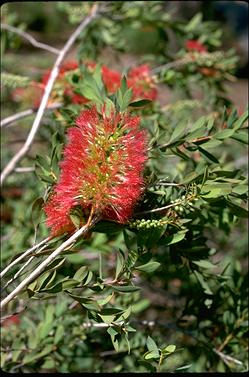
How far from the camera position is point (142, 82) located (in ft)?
6.36

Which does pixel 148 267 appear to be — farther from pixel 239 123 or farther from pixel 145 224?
pixel 239 123

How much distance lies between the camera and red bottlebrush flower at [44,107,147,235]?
1.04 metres

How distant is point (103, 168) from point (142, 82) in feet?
3.14

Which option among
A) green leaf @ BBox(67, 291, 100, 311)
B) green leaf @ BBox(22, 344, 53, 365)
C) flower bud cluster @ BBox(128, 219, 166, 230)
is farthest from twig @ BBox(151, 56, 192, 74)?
green leaf @ BBox(67, 291, 100, 311)

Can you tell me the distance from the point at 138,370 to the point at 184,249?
15.8 inches

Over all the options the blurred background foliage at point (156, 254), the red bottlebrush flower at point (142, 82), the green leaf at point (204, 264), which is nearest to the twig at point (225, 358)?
the blurred background foliage at point (156, 254)

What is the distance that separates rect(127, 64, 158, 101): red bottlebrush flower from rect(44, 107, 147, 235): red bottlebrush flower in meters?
0.77

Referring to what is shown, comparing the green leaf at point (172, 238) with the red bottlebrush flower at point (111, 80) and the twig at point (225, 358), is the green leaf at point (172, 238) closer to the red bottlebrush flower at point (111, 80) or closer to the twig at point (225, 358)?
the twig at point (225, 358)

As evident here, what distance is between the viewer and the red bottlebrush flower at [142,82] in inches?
74.4

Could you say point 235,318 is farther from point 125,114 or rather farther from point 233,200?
point 125,114

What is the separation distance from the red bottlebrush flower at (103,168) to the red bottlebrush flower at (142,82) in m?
0.77

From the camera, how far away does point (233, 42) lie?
26.0 feet

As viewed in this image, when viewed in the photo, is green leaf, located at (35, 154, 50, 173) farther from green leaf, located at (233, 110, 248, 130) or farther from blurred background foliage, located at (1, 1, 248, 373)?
green leaf, located at (233, 110, 248, 130)

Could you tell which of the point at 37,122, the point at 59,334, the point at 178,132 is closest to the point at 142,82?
the point at 37,122
